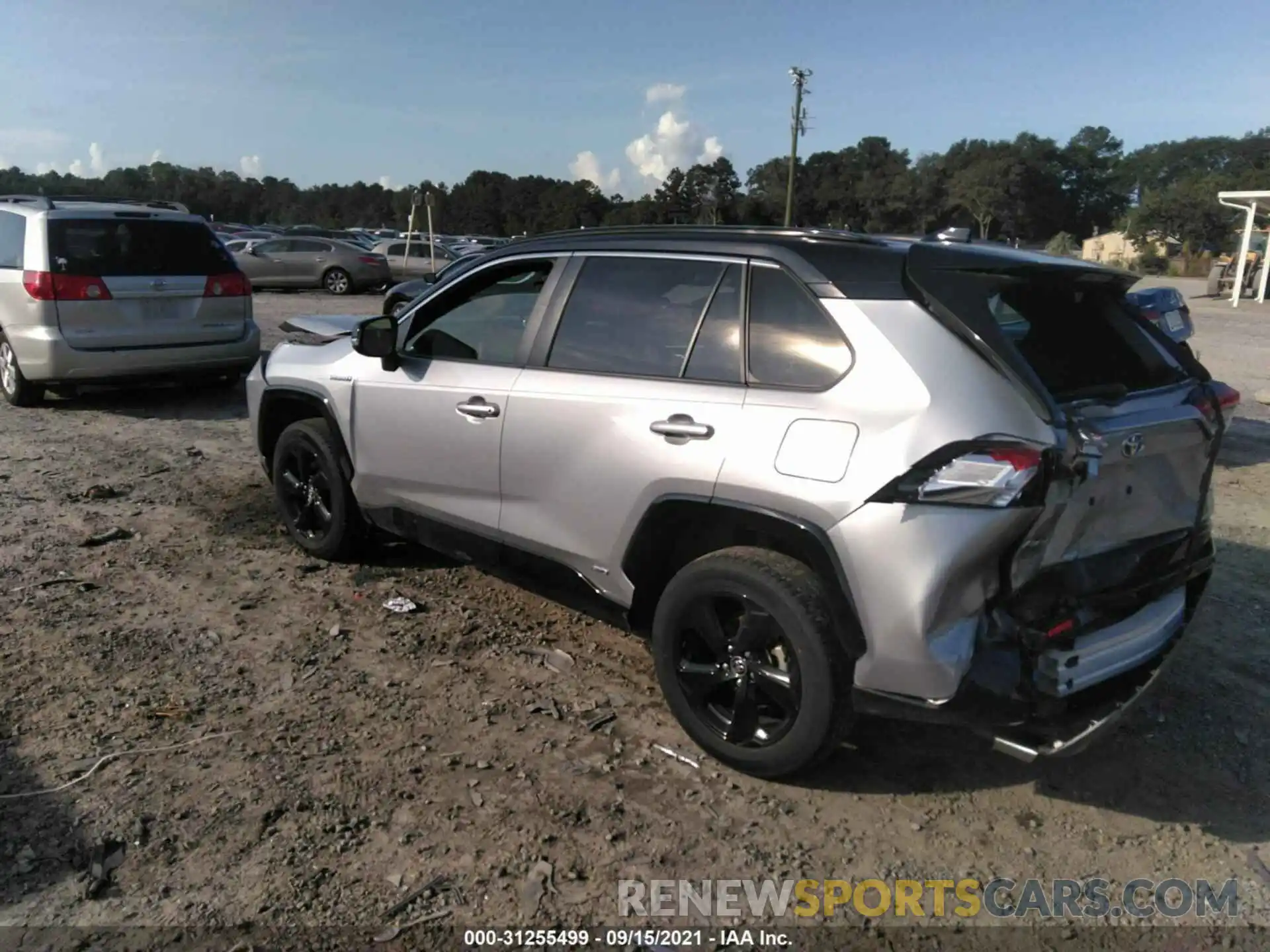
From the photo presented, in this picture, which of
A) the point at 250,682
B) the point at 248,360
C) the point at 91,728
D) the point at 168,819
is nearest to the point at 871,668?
the point at 168,819

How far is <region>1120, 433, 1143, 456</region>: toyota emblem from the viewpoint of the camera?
292 centimetres

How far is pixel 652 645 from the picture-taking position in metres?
3.49

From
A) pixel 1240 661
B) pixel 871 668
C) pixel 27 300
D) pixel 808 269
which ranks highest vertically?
pixel 808 269

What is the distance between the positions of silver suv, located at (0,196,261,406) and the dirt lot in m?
3.58

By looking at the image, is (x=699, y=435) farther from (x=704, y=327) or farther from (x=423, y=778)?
(x=423, y=778)

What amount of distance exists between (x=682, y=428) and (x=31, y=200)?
25.7 feet

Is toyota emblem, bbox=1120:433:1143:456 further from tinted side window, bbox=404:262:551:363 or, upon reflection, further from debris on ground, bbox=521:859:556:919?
tinted side window, bbox=404:262:551:363

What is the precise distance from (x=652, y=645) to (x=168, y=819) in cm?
163

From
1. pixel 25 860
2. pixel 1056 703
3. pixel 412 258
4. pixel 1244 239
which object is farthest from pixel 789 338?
pixel 1244 239

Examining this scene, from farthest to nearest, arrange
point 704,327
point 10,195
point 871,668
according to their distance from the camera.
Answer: point 10,195 → point 704,327 → point 871,668

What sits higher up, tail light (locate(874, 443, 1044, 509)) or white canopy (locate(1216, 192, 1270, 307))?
white canopy (locate(1216, 192, 1270, 307))

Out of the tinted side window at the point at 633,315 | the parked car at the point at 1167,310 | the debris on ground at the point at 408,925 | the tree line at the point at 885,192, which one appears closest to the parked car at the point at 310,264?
the tree line at the point at 885,192

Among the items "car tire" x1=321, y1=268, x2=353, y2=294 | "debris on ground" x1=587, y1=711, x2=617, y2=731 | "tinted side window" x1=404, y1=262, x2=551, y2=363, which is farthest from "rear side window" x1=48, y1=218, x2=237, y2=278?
"car tire" x1=321, y1=268, x2=353, y2=294

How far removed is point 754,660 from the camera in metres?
3.20
